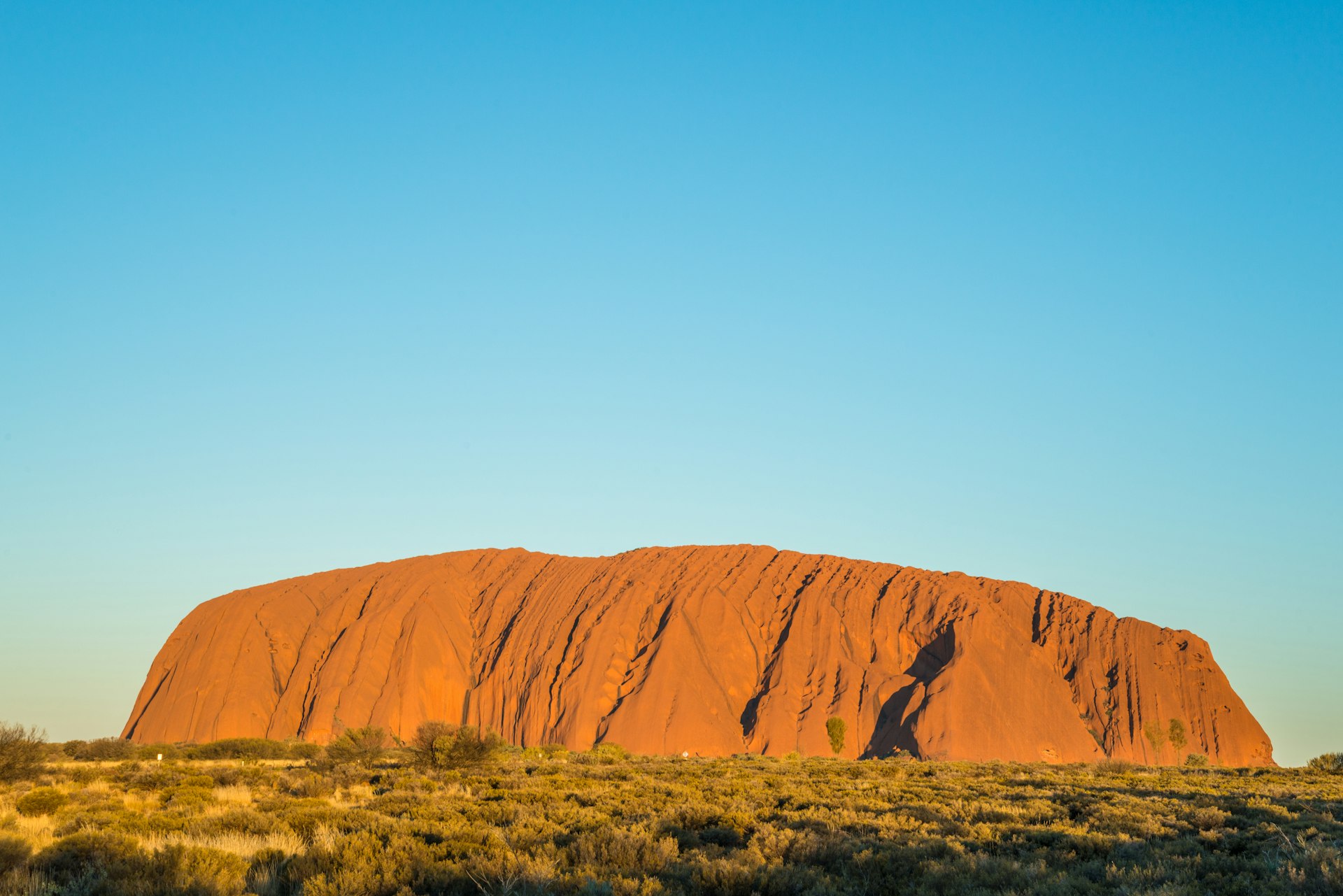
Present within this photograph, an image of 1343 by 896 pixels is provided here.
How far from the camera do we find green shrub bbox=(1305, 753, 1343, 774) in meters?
35.8

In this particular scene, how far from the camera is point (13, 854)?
11.3 metres

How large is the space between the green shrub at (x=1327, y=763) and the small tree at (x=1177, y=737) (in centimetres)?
5255

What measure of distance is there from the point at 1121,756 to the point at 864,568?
34823mm

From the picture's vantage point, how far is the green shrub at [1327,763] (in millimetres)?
35781

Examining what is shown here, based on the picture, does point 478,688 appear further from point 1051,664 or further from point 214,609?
point 1051,664

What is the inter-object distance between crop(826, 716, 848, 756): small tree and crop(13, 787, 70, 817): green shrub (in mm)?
65157

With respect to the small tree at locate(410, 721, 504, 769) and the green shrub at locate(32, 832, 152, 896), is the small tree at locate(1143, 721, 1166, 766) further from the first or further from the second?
the green shrub at locate(32, 832, 152, 896)

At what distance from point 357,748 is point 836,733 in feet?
174

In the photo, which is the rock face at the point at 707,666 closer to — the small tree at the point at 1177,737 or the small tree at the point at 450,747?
the small tree at the point at 1177,737

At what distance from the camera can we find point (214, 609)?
103188 millimetres

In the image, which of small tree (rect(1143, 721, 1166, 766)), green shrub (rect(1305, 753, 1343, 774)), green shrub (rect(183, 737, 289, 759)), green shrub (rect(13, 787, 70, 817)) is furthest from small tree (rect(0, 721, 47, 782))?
small tree (rect(1143, 721, 1166, 766))

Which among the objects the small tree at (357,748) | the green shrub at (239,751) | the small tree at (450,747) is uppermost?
the small tree at (450,747)

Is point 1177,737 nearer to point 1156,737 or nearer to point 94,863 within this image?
point 1156,737

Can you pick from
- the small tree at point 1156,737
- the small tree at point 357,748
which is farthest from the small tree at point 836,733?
the small tree at point 357,748
